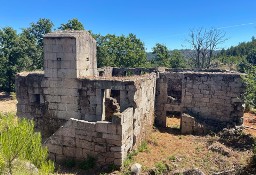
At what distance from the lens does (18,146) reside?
5.31 m

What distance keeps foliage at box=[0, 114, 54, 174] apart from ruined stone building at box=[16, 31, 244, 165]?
468cm

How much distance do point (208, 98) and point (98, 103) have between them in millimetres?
6972

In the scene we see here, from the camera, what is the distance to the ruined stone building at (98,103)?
10.8 metres

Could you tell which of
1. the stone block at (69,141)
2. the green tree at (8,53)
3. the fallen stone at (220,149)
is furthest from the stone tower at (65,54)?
the green tree at (8,53)

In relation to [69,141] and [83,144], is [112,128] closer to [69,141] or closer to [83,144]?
[83,144]

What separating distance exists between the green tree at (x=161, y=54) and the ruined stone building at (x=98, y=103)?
73.6 ft

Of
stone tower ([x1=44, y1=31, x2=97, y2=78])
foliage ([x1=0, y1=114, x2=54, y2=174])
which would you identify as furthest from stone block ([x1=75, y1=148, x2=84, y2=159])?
foliage ([x1=0, y1=114, x2=54, y2=174])

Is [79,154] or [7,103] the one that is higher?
[79,154]

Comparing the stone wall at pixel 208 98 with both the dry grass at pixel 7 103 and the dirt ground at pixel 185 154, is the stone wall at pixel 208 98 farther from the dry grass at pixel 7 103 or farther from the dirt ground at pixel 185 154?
the dry grass at pixel 7 103

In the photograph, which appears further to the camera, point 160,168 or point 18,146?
point 160,168

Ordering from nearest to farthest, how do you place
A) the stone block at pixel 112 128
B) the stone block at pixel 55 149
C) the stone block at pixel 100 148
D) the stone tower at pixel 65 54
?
the stone block at pixel 112 128 → the stone block at pixel 100 148 → the stone block at pixel 55 149 → the stone tower at pixel 65 54

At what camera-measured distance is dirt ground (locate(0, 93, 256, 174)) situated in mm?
10844

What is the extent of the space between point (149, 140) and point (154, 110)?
3145mm

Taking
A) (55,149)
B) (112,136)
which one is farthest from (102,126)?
(55,149)
